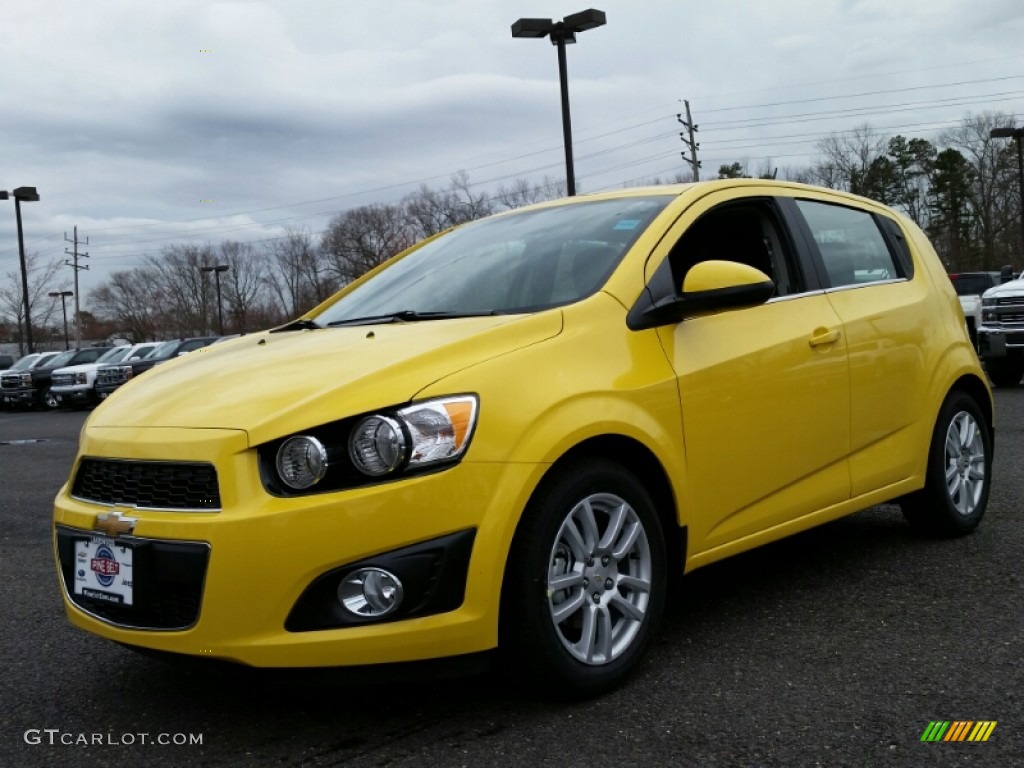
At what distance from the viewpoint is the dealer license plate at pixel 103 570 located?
277 centimetres

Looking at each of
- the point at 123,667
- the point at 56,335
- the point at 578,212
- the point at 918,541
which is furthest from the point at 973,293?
the point at 56,335

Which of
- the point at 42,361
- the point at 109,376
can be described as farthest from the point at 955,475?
the point at 42,361

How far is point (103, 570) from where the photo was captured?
9.37 feet

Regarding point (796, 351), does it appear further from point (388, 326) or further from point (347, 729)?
point (347, 729)

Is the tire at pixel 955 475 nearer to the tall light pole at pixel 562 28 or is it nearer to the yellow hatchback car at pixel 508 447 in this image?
the yellow hatchback car at pixel 508 447

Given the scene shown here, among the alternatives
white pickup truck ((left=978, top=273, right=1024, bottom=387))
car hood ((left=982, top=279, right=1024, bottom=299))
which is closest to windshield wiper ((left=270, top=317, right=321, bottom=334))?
white pickup truck ((left=978, top=273, right=1024, bottom=387))

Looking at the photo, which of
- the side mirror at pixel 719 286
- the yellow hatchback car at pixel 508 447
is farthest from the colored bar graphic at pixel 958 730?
the side mirror at pixel 719 286

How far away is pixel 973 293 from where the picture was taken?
21.5 meters

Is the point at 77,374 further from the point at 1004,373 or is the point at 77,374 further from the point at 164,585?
the point at 164,585

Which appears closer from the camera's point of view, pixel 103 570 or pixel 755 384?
pixel 103 570

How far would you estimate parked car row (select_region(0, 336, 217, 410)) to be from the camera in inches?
958

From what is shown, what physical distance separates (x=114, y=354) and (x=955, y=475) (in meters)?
26.0

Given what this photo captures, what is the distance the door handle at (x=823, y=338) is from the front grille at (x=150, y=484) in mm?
2319

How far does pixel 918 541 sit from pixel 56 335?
362ft
